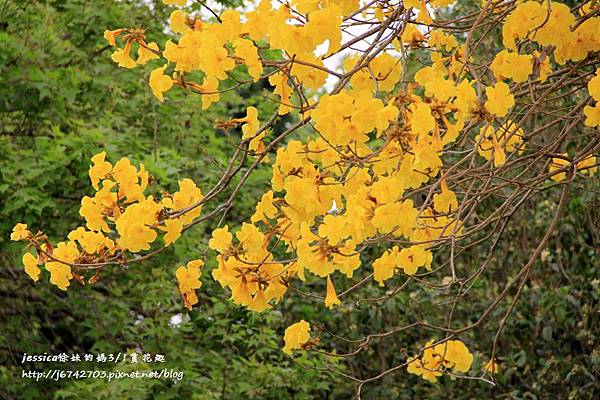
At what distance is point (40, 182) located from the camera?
14.0ft

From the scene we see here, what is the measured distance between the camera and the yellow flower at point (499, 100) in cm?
151

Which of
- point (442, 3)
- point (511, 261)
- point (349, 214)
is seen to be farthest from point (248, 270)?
point (511, 261)

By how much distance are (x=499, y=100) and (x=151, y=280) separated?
3462 mm

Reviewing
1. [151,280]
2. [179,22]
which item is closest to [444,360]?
[179,22]

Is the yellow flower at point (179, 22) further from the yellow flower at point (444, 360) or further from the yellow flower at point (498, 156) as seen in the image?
the yellow flower at point (444, 360)

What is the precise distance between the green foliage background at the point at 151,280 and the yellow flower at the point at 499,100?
2.66m

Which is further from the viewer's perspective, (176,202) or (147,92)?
(147,92)

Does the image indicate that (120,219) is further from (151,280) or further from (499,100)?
(151,280)

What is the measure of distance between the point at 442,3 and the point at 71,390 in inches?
119

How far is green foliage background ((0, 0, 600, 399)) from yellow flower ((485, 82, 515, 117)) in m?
2.66

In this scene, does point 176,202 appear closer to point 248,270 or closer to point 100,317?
point 248,270

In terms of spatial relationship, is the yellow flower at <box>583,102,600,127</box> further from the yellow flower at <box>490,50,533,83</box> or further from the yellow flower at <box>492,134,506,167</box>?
the yellow flower at <box>492,134,506,167</box>

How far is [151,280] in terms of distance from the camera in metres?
4.79

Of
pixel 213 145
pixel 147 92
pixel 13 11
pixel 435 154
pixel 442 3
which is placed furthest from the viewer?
pixel 213 145
